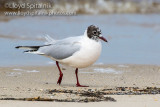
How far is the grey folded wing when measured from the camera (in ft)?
26.4

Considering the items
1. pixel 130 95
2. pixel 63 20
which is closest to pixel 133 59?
pixel 130 95

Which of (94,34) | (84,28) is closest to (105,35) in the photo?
(84,28)

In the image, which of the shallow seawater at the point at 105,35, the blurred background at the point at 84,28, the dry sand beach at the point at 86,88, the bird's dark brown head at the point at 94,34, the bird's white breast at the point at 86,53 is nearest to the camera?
the dry sand beach at the point at 86,88

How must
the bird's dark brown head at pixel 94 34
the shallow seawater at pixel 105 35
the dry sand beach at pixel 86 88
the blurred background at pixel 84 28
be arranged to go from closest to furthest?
1. the dry sand beach at pixel 86 88
2. the bird's dark brown head at pixel 94 34
3. the shallow seawater at pixel 105 35
4. the blurred background at pixel 84 28

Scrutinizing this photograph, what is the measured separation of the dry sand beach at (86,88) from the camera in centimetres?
635

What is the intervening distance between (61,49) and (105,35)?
6.74m

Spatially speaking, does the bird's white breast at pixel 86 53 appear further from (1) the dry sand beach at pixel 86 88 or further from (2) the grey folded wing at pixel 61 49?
(1) the dry sand beach at pixel 86 88

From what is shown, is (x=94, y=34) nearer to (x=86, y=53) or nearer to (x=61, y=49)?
(x=86, y=53)

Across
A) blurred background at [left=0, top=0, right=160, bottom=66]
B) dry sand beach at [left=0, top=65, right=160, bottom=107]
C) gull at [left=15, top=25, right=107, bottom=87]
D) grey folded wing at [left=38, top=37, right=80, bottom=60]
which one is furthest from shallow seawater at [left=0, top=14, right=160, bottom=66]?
gull at [left=15, top=25, right=107, bottom=87]

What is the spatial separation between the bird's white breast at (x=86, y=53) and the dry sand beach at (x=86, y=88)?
16.7 inches

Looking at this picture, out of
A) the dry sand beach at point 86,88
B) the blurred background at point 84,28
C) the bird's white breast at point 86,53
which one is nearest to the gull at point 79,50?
the bird's white breast at point 86,53

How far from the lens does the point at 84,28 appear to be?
1597 cm

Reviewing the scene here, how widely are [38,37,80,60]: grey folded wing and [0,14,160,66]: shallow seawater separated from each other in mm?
2109

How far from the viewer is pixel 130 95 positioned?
6922 mm
